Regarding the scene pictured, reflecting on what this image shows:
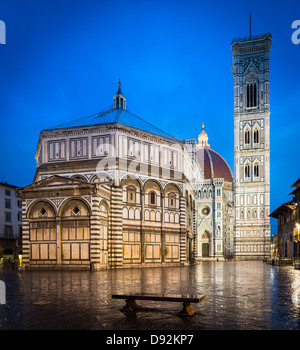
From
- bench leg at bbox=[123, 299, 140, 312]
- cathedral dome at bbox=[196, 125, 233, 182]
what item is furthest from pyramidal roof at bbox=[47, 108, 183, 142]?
cathedral dome at bbox=[196, 125, 233, 182]

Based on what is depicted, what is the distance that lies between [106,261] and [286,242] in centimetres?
2971

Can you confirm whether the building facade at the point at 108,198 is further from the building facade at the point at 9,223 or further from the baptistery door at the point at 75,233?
the building facade at the point at 9,223

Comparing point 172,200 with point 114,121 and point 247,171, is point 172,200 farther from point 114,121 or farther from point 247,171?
point 247,171

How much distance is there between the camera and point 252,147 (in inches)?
2859

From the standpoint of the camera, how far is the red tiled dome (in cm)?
10578

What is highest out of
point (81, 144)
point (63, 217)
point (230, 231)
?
point (81, 144)

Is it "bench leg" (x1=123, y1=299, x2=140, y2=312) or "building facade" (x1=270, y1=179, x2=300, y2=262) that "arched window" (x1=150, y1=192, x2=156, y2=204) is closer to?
"building facade" (x1=270, y1=179, x2=300, y2=262)

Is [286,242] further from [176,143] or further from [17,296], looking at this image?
[17,296]

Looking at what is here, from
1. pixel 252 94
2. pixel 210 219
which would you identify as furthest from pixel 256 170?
pixel 252 94

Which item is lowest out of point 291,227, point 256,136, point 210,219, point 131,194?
point 210,219

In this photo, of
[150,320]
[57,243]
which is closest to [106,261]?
[57,243]

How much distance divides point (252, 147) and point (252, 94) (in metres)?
10.7

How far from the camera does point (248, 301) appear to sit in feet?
35.3

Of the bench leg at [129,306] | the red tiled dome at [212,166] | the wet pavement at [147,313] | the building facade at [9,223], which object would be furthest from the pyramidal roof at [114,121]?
the red tiled dome at [212,166]
